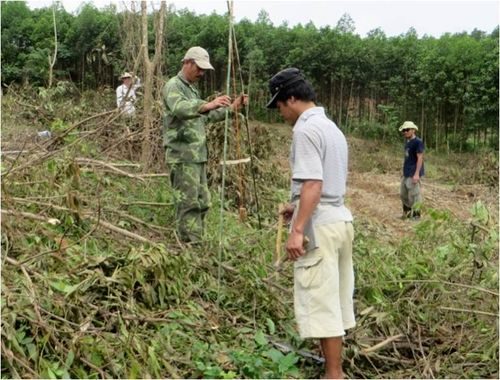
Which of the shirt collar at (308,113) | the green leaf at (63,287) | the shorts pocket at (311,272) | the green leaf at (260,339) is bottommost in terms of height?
the green leaf at (260,339)

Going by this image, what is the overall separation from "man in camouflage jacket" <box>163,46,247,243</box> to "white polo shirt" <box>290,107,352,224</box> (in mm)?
1532

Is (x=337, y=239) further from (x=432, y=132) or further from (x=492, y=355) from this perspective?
(x=432, y=132)

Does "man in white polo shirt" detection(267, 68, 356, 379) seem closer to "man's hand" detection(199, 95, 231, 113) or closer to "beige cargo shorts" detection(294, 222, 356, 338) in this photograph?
"beige cargo shorts" detection(294, 222, 356, 338)

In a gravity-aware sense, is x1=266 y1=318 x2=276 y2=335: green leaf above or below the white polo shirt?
below

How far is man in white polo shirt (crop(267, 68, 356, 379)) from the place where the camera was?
2.72 m

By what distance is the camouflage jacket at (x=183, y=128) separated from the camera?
4262 millimetres

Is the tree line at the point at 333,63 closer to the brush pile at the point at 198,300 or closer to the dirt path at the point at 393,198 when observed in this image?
the dirt path at the point at 393,198

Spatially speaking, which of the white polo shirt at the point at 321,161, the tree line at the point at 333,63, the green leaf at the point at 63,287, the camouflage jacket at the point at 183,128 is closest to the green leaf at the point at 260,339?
the white polo shirt at the point at 321,161

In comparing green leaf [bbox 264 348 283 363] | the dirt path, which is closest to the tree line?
the dirt path

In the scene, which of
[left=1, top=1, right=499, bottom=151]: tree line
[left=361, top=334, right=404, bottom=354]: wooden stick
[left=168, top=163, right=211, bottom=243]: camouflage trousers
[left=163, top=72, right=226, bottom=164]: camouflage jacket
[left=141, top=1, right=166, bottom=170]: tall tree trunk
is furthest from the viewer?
[left=1, top=1, right=499, bottom=151]: tree line

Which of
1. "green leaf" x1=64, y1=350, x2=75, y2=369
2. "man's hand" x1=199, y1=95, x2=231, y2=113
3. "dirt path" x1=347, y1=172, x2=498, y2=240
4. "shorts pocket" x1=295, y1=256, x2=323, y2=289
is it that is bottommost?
"dirt path" x1=347, y1=172, x2=498, y2=240

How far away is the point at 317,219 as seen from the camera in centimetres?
283

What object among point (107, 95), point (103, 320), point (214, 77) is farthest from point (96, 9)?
point (103, 320)

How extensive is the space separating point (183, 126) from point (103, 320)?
1.72m
